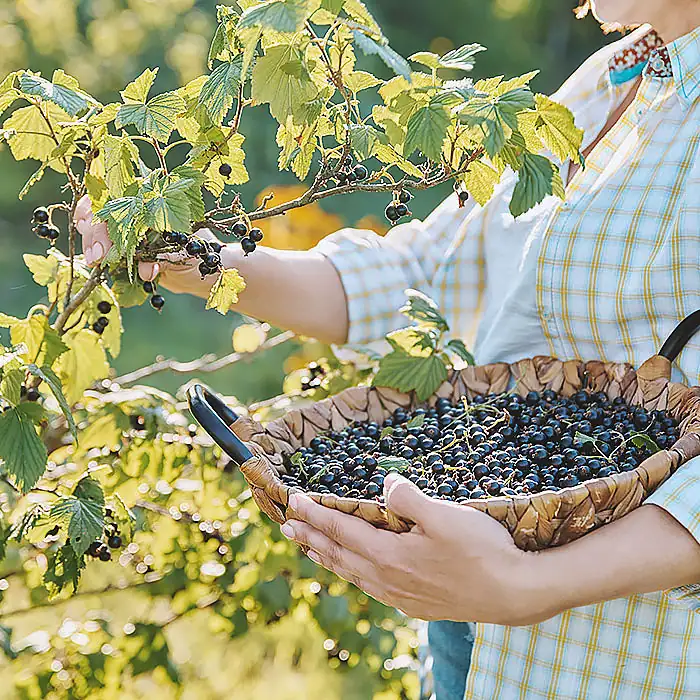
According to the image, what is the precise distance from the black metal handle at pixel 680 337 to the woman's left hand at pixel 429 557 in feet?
0.93

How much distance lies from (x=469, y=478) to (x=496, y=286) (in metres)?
0.39

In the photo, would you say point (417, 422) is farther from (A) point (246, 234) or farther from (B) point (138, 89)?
(B) point (138, 89)

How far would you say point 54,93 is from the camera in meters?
0.70

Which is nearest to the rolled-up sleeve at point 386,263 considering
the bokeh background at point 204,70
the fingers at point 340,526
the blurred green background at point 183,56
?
the fingers at point 340,526

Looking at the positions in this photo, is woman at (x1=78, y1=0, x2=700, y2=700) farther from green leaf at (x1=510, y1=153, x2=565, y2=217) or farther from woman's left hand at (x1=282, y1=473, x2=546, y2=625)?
green leaf at (x1=510, y1=153, x2=565, y2=217)

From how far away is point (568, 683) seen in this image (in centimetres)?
87

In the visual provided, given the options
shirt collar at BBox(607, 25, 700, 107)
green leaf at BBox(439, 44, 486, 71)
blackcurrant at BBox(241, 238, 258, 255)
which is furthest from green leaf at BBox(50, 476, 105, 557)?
shirt collar at BBox(607, 25, 700, 107)

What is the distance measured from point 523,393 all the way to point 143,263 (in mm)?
391

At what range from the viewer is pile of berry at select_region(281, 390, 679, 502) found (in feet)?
2.37

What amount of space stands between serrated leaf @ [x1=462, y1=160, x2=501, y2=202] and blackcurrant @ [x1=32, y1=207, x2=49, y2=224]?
37 cm

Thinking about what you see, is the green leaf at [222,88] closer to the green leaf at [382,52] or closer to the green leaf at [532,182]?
the green leaf at [382,52]

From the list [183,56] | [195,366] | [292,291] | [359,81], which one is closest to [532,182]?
[359,81]

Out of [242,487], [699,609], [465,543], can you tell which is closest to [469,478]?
[465,543]

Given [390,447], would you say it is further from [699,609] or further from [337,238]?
[337,238]
